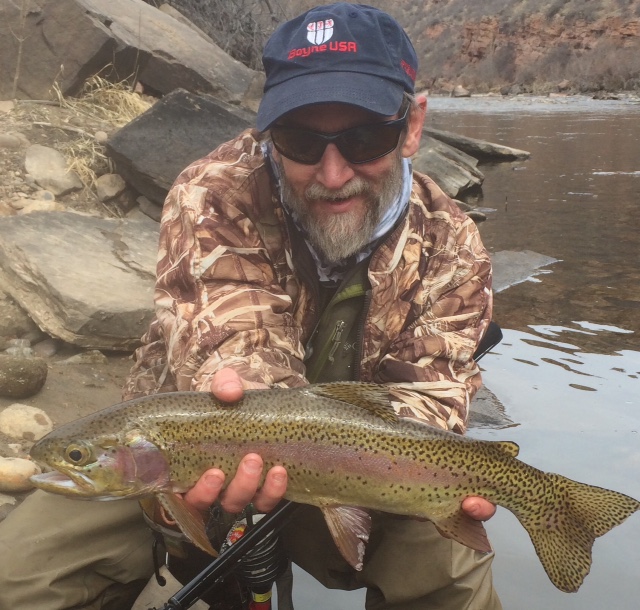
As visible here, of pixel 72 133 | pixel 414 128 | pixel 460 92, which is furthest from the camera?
pixel 460 92

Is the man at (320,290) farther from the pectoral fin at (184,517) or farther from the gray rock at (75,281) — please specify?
the gray rock at (75,281)

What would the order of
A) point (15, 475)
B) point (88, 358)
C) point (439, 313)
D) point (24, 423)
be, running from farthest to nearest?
point (88, 358) → point (24, 423) → point (15, 475) → point (439, 313)

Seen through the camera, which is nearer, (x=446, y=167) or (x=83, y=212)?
(x=83, y=212)

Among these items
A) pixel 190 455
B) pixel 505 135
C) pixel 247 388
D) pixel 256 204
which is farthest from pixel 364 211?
pixel 505 135

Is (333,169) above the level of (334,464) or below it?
above

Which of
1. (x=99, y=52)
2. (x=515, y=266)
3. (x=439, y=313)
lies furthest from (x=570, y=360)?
(x=99, y=52)

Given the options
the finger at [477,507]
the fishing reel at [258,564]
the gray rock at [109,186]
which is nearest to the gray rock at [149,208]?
the gray rock at [109,186]

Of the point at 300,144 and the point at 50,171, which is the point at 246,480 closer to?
the point at 300,144

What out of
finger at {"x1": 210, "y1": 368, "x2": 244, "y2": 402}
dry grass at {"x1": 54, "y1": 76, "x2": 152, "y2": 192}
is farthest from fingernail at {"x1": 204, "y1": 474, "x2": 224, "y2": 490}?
dry grass at {"x1": 54, "y1": 76, "x2": 152, "y2": 192}
